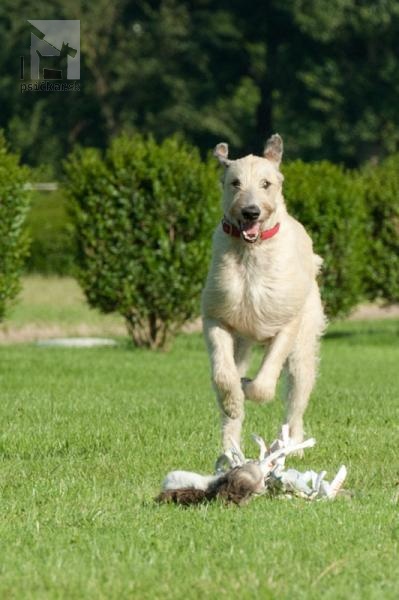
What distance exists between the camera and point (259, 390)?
7949 mm

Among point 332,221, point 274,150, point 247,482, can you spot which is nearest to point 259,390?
point 247,482

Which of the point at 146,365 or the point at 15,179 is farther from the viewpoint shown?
the point at 15,179

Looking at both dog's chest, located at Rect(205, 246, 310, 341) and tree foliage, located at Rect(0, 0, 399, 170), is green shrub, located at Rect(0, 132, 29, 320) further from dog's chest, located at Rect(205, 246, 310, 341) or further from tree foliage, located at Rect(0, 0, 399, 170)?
tree foliage, located at Rect(0, 0, 399, 170)

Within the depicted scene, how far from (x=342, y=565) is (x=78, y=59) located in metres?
51.5

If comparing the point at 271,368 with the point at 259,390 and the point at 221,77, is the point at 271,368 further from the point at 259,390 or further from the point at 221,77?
the point at 221,77

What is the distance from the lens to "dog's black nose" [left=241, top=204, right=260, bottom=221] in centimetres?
787

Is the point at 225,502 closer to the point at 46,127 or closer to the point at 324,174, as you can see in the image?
the point at 324,174

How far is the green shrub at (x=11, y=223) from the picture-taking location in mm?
17047

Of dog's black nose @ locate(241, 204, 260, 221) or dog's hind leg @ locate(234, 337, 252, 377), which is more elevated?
dog's black nose @ locate(241, 204, 260, 221)

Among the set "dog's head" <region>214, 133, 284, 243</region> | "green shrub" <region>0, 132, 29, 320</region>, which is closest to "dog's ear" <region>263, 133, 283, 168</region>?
→ "dog's head" <region>214, 133, 284, 243</region>

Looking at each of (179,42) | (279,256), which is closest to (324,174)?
(279,256)

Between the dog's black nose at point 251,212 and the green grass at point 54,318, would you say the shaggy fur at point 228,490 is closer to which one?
the dog's black nose at point 251,212

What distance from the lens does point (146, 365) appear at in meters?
16.1

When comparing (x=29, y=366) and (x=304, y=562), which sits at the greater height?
(x=304, y=562)
